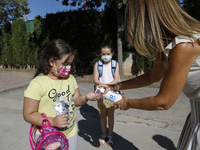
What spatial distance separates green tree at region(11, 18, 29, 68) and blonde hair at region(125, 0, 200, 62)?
12052 mm

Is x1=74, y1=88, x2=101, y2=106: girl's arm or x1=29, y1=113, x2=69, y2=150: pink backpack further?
x1=74, y1=88, x2=101, y2=106: girl's arm

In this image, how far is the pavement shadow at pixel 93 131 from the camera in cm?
290

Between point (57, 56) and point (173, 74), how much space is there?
108cm

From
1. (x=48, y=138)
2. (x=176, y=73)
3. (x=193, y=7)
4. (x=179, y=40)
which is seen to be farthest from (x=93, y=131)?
(x=193, y=7)

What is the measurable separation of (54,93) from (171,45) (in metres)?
1.10

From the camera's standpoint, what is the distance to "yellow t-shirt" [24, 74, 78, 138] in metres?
1.48

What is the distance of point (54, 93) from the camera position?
1.61 metres

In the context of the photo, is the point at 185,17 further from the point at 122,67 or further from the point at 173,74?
the point at 122,67

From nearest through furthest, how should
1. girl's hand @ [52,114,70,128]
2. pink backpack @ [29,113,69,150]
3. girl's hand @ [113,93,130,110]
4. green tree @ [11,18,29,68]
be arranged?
pink backpack @ [29,113,69,150] → girl's hand @ [52,114,70,128] → girl's hand @ [113,93,130,110] → green tree @ [11,18,29,68]

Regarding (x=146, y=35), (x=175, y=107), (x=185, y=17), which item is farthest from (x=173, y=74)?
(x=175, y=107)

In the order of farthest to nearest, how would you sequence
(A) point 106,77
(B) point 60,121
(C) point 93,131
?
(C) point 93,131
(A) point 106,77
(B) point 60,121

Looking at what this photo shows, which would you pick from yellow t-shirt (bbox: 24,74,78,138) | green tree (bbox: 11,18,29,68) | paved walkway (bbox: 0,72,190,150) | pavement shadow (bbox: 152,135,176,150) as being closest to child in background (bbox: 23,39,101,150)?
yellow t-shirt (bbox: 24,74,78,138)

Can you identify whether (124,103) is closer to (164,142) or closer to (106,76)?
(106,76)

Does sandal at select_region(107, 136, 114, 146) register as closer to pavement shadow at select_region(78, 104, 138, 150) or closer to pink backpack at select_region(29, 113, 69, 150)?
pavement shadow at select_region(78, 104, 138, 150)
